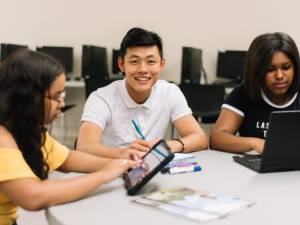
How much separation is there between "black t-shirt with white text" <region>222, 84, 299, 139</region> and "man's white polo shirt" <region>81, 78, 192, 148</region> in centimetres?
24

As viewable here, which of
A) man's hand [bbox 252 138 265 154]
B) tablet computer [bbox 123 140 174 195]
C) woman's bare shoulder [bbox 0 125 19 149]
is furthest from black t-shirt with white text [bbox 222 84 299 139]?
woman's bare shoulder [bbox 0 125 19 149]

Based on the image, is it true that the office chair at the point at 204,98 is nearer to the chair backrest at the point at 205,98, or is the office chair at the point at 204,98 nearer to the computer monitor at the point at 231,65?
the chair backrest at the point at 205,98

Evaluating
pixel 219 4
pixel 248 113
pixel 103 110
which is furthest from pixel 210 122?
pixel 103 110

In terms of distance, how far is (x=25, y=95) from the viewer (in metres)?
0.79

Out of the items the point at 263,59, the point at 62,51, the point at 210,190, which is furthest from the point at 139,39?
the point at 62,51

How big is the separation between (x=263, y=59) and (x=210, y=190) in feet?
2.55

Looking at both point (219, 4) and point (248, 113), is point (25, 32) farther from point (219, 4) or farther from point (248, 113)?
point (248, 113)

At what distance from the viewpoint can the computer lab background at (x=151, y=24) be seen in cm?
388

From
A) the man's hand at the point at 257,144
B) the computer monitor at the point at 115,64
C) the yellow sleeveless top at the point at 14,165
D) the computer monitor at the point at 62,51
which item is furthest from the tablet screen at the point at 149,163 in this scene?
the computer monitor at the point at 62,51

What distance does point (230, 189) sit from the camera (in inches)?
34.5

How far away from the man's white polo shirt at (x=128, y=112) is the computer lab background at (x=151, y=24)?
105 inches

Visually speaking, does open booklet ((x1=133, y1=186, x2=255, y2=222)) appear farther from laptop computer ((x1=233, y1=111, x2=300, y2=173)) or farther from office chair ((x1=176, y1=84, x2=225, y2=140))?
office chair ((x1=176, y1=84, x2=225, y2=140))

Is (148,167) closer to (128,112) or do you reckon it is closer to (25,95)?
(25,95)

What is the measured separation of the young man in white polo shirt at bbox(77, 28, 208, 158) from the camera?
4.48 feet
